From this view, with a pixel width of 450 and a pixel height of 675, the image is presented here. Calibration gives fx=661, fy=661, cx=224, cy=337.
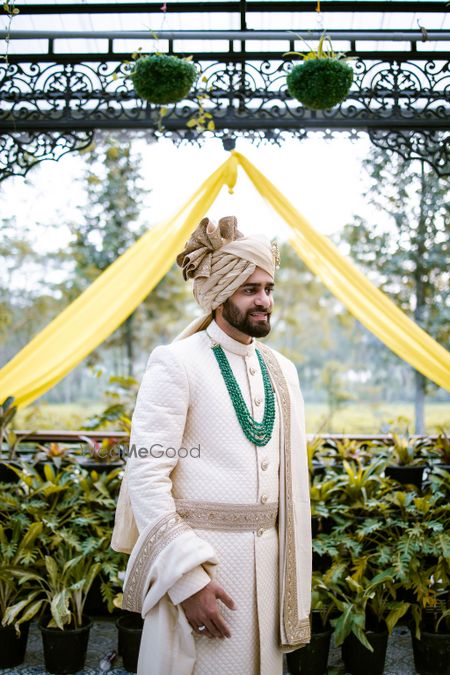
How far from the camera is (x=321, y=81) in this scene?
9.39 feet

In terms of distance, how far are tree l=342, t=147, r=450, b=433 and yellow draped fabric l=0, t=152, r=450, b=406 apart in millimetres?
3239

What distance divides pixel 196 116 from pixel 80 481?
6.71ft

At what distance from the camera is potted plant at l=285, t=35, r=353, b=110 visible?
286cm

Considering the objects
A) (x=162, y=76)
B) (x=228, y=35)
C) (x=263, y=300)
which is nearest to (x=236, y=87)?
(x=228, y=35)

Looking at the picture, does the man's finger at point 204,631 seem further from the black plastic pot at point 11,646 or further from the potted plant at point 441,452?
the potted plant at point 441,452

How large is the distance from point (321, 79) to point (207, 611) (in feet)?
7.29

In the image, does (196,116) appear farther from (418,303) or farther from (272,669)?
(418,303)

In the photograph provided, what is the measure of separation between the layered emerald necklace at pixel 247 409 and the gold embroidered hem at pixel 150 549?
1.03 feet

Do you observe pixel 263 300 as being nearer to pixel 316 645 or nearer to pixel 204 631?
pixel 204 631

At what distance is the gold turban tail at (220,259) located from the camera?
1.92 m

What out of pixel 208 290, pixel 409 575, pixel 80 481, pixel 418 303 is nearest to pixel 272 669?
pixel 208 290

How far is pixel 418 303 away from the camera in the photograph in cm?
686

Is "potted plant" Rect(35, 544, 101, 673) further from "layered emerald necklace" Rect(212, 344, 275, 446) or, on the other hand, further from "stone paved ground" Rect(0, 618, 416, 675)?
"layered emerald necklace" Rect(212, 344, 275, 446)

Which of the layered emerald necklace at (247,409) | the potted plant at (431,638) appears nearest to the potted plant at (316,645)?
the potted plant at (431,638)
